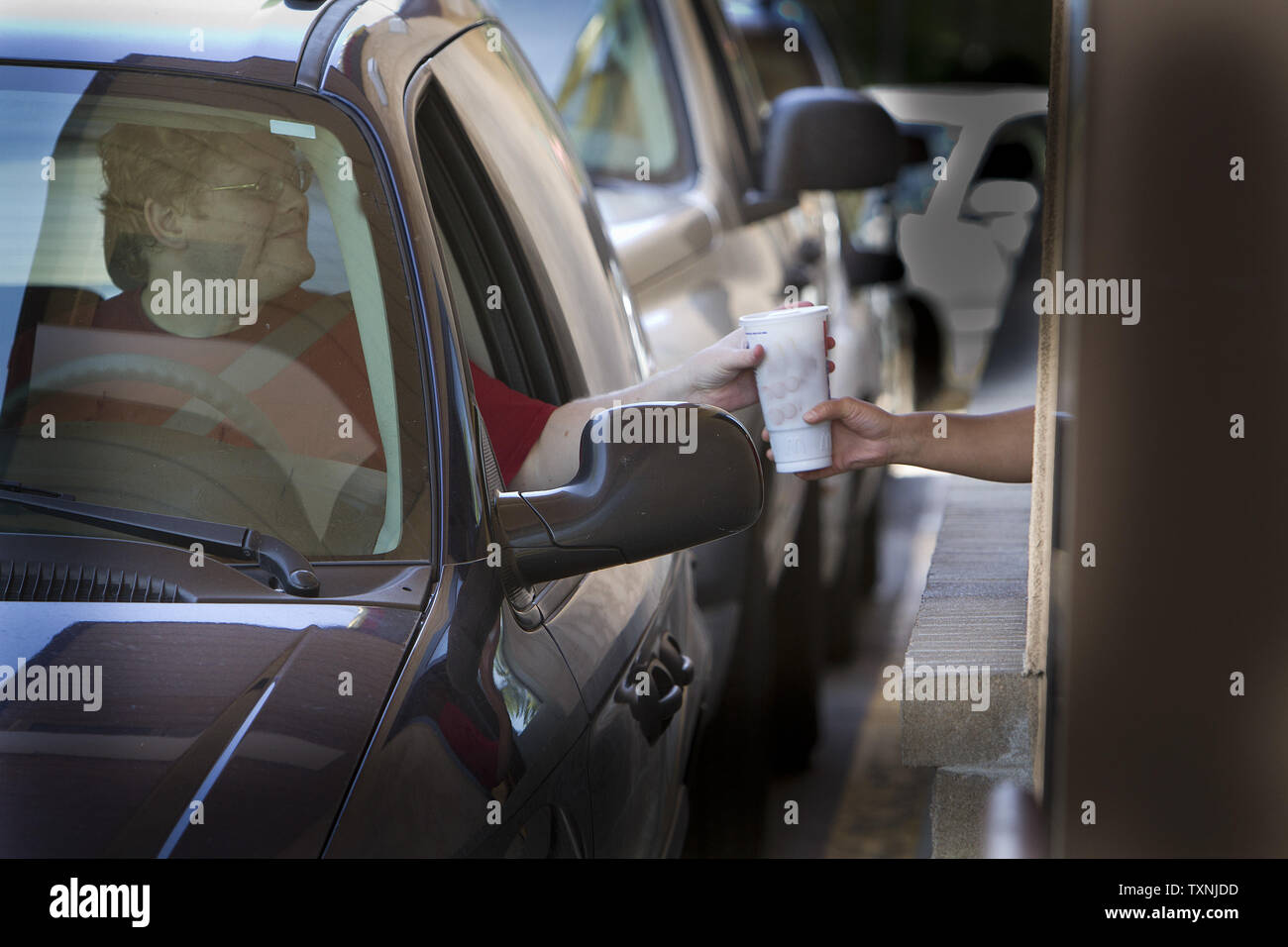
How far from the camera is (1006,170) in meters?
11.2

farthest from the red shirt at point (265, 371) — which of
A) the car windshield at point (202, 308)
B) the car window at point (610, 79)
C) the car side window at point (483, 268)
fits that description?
the car window at point (610, 79)

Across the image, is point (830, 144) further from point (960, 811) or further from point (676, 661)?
point (960, 811)

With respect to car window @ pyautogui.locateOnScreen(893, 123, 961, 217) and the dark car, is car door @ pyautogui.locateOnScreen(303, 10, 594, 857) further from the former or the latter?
car window @ pyautogui.locateOnScreen(893, 123, 961, 217)

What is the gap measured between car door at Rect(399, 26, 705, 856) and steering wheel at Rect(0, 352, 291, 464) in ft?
1.09

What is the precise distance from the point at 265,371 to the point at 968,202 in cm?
981

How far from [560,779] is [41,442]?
0.74m

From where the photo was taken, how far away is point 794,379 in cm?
217

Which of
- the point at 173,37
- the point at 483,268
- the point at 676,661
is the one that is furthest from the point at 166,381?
the point at 676,661

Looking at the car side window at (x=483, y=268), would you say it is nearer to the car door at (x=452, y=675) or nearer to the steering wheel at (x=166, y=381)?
the car door at (x=452, y=675)

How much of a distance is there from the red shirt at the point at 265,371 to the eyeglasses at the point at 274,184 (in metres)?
0.13

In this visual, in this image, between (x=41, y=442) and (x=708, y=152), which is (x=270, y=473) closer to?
(x=41, y=442)

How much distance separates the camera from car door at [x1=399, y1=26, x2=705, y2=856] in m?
2.12

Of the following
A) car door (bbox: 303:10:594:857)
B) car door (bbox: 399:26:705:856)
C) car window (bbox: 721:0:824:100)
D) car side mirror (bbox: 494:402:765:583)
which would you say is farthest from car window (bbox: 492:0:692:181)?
car side mirror (bbox: 494:402:765:583)
